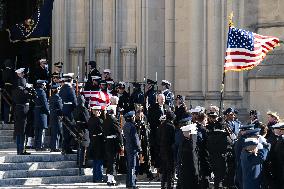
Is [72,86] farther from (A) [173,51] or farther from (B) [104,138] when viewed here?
(A) [173,51]

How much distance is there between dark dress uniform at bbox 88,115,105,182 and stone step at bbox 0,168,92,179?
0.62 m

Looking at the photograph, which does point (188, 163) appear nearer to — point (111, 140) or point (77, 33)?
point (111, 140)

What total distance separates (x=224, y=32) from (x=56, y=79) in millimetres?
4919

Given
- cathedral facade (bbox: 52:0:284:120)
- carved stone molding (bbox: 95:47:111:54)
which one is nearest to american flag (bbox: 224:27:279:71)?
cathedral facade (bbox: 52:0:284:120)

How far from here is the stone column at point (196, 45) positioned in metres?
22.9

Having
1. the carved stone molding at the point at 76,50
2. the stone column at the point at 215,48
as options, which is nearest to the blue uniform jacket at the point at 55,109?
the stone column at the point at 215,48

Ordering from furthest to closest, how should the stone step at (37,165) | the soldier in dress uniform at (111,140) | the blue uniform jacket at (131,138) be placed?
the stone step at (37,165), the soldier in dress uniform at (111,140), the blue uniform jacket at (131,138)

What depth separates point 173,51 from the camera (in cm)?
2416

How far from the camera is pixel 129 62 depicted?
2519cm

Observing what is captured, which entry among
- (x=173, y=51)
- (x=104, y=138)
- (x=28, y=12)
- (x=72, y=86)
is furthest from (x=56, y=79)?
(x=28, y=12)

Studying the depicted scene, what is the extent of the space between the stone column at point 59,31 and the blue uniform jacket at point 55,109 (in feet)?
21.6

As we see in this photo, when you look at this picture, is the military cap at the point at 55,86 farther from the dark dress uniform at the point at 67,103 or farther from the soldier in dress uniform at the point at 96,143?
the soldier in dress uniform at the point at 96,143

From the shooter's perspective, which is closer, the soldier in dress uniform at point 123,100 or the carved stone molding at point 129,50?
the soldier in dress uniform at point 123,100

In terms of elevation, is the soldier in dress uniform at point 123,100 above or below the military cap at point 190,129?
above
